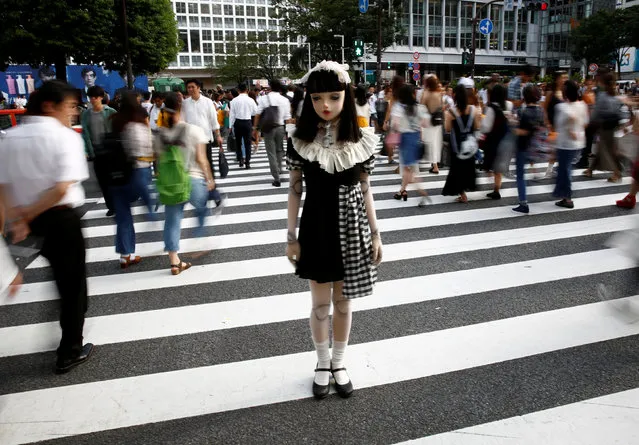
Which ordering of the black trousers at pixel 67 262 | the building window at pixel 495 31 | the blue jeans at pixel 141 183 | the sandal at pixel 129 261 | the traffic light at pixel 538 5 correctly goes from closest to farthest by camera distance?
the black trousers at pixel 67 262, the blue jeans at pixel 141 183, the sandal at pixel 129 261, the traffic light at pixel 538 5, the building window at pixel 495 31

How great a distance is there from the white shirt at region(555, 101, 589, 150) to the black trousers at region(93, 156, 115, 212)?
6.05 m

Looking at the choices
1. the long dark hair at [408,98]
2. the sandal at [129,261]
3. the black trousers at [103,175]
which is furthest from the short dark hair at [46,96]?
the long dark hair at [408,98]

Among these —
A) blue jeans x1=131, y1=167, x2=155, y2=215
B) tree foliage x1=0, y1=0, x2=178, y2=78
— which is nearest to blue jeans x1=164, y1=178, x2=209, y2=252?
blue jeans x1=131, y1=167, x2=155, y2=215

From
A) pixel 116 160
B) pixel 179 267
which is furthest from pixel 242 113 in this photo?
pixel 179 267

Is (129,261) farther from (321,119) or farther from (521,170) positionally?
(521,170)

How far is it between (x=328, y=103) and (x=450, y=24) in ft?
215

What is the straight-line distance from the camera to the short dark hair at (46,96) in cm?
328

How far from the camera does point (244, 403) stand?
9.86 ft

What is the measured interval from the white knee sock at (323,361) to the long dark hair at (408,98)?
211 inches

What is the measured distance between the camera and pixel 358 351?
11.8 feet

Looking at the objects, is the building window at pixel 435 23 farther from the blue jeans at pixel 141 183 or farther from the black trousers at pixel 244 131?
the blue jeans at pixel 141 183

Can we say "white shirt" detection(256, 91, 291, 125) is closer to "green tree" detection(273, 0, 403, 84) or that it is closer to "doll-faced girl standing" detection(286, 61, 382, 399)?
"doll-faced girl standing" detection(286, 61, 382, 399)

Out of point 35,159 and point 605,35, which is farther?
point 605,35

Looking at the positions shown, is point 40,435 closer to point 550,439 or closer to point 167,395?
point 167,395
